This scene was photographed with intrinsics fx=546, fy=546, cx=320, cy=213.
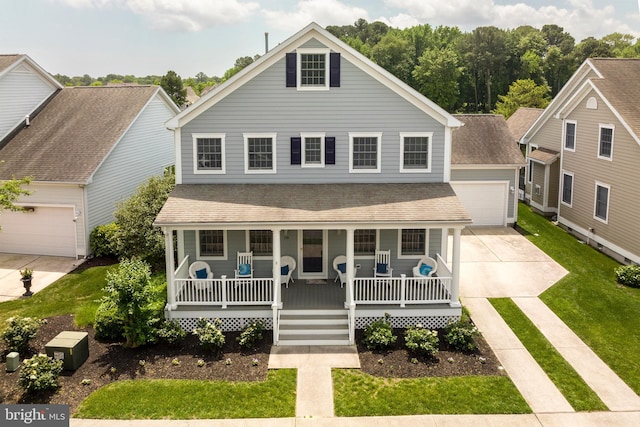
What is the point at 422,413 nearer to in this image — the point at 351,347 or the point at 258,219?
the point at 351,347

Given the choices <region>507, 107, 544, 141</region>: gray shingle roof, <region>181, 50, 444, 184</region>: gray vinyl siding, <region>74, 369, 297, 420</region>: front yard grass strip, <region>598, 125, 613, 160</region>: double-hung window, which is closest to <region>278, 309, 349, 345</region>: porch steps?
<region>74, 369, 297, 420</region>: front yard grass strip

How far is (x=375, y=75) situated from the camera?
1766 centimetres

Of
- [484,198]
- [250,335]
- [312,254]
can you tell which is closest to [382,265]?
[312,254]

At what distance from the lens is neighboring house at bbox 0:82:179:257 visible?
22969mm

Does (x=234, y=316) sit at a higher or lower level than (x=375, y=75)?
lower

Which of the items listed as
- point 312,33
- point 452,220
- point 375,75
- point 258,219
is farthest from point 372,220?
point 312,33

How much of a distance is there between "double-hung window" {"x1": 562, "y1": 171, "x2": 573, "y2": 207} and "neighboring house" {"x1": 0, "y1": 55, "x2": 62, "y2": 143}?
88.8 ft

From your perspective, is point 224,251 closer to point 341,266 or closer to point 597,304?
point 341,266

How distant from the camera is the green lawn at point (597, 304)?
15.2 m

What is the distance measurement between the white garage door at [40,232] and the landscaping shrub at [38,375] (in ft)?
35.7

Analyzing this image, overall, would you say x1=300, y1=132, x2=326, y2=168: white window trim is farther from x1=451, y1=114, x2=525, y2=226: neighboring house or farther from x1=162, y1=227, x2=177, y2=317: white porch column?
x1=451, y1=114, x2=525, y2=226: neighboring house

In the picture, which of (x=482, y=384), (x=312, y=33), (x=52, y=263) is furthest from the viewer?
(x=52, y=263)

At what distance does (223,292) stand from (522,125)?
2783cm

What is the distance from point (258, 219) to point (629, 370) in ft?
35.7
